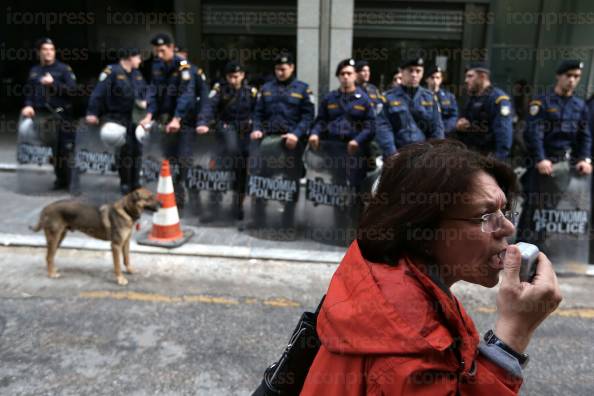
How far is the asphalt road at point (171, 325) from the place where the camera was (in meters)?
3.47

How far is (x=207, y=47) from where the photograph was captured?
12.7 m

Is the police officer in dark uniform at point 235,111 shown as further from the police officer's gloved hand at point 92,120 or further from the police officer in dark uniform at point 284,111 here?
the police officer's gloved hand at point 92,120

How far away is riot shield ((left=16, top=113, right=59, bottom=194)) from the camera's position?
810cm

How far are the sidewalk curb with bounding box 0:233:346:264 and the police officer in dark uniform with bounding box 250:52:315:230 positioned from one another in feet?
2.88

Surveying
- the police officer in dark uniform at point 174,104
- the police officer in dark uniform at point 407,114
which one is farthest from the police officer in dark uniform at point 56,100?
the police officer in dark uniform at point 407,114

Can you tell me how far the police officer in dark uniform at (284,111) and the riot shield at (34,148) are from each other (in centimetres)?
345

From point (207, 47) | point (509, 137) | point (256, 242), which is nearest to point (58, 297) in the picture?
point (256, 242)

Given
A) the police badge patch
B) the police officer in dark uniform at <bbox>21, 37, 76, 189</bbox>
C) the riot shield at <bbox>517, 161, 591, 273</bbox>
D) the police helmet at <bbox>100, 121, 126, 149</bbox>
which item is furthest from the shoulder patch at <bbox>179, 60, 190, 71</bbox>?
the riot shield at <bbox>517, 161, 591, 273</bbox>

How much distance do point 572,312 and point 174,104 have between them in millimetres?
5384

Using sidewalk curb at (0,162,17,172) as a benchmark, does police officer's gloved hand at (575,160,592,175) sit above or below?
above

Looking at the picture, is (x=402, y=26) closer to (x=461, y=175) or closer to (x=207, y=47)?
(x=207, y=47)

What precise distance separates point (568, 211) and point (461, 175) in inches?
198

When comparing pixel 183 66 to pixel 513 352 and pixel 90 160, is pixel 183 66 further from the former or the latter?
pixel 513 352

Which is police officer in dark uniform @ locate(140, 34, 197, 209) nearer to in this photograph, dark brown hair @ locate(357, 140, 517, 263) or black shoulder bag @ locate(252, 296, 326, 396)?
black shoulder bag @ locate(252, 296, 326, 396)
